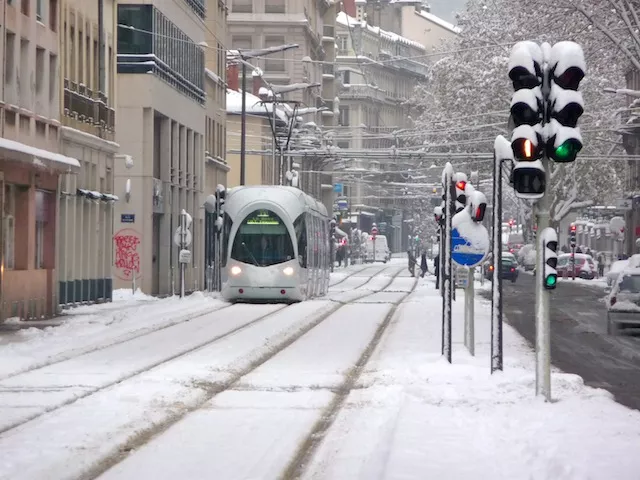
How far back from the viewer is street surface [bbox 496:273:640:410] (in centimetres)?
2198

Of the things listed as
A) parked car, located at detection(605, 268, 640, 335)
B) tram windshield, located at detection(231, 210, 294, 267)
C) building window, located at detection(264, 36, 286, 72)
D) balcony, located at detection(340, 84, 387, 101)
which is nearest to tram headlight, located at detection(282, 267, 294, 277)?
tram windshield, located at detection(231, 210, 294, 267)

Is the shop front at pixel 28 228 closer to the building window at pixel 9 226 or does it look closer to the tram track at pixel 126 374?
the building window at pixel 9 226

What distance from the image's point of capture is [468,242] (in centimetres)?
2383

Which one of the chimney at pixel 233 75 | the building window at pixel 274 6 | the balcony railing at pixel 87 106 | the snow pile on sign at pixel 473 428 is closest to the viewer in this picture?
the snow pile on sign at pixel 473 428

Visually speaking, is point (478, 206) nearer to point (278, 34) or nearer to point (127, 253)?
point (127, 253)

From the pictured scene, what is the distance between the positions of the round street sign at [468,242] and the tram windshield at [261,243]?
74.8ft

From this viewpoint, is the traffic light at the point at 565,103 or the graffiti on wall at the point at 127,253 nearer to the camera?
the traffic light at the point at 565,103

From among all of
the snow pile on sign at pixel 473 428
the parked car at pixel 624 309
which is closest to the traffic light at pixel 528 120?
the snow pile on sign at pixel 473 428

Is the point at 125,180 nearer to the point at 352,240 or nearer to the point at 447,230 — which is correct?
the point at 447,230

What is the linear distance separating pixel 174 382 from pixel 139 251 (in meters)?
39.8

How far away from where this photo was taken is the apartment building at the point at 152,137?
196 ft

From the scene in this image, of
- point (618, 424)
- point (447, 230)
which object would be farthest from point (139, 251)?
point (618, 424)

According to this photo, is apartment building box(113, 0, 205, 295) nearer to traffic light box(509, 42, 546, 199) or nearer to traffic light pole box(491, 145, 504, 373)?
traffic light pole box(491, 145, 504, 373)

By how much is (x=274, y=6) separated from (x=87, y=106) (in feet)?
273
